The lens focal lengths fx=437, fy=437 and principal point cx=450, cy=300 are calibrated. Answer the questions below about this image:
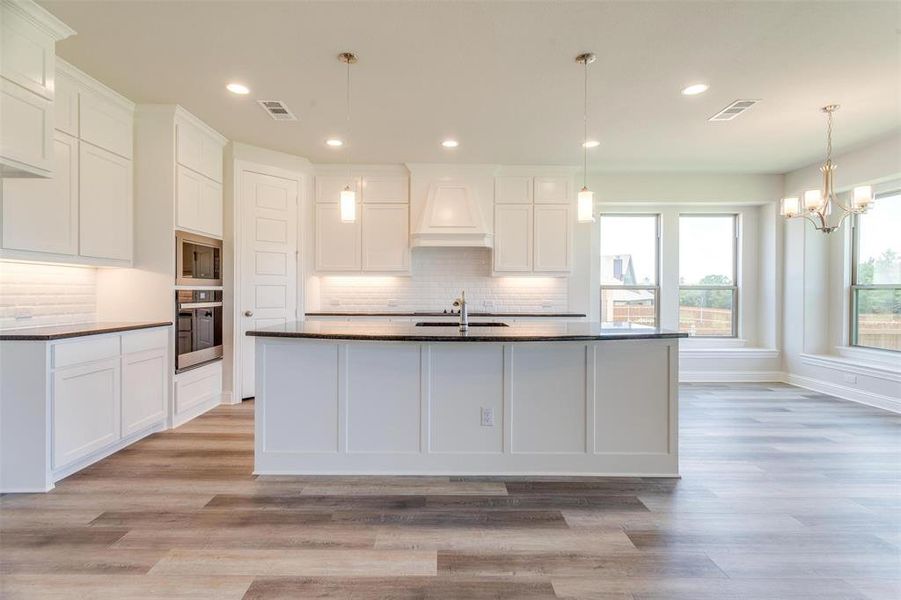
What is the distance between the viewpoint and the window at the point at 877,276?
16.1 feet

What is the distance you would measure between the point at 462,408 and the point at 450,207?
10.7ft

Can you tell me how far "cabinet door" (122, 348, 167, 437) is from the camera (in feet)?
10.9

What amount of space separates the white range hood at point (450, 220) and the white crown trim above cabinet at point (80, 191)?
3.00 metres

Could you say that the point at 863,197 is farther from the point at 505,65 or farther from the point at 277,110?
the point at 277,110

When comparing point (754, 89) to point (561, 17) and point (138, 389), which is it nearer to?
point (561, 17)

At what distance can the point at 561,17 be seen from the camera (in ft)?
8.29

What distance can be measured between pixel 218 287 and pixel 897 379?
23.4ft

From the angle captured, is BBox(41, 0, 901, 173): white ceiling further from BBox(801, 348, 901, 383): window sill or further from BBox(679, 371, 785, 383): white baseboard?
BBox(679, 371, 785, 383): white baseboard

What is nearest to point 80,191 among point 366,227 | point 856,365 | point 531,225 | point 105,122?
point 105,122

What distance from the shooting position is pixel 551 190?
574 centimetres

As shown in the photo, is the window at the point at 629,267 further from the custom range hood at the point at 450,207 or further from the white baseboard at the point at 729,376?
the custom range hood at the point at 450,207

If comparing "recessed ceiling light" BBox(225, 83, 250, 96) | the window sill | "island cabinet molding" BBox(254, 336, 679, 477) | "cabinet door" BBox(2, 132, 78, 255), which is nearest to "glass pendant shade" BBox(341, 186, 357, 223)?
"island cabinet molding" BBox(254, 336, 679, 477)

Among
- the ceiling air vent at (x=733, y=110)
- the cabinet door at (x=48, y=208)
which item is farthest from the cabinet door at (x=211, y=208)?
the ceiling air vent at (x=733, y=110)

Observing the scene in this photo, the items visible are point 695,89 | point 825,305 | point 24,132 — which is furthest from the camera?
point 825,305
